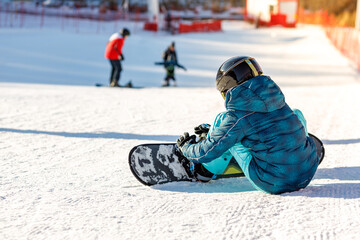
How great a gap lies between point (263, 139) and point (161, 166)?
38.5 inches

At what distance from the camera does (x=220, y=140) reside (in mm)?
3119

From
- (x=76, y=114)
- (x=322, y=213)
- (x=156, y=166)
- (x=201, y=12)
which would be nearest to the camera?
(x=322, y=213)

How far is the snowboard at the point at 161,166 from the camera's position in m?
3.64

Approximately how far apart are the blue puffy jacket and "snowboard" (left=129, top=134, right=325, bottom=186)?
39 cm

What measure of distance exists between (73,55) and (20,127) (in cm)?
1369

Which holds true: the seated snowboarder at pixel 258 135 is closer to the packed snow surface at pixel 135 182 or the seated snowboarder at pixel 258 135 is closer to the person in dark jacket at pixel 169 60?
the packed snow surface at pixel 135 182

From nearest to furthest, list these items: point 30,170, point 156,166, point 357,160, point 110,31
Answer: point 156,166 → point 30,170 → point 357,160 → point 110,31

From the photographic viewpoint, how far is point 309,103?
27.1ft

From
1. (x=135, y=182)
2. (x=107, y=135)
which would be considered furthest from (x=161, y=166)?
(x=107, y=135)

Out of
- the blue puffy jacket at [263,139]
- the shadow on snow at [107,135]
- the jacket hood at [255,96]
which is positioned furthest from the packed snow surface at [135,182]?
the jacket hood at [255,96]

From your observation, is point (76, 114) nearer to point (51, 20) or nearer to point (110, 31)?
point (110, 31)

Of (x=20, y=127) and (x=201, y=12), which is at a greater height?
(x=201, y=12)

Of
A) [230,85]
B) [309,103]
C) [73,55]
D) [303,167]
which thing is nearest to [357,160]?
[303,167]

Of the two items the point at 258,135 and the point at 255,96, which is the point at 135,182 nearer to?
the point at 258,135
